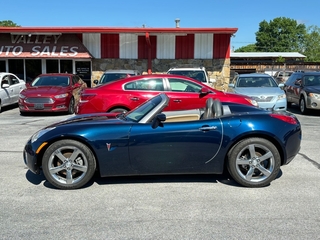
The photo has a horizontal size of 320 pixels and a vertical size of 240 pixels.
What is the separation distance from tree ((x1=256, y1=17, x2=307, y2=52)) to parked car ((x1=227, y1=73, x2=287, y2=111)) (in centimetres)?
8630

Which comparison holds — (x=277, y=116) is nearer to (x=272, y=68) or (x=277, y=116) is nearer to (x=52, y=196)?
(x=52, y=196)

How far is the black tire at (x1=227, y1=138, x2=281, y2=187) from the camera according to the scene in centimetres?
470

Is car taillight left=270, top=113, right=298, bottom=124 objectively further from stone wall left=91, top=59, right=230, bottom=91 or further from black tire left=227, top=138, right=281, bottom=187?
stone wall left=91, top=59, right=230, bottom=91

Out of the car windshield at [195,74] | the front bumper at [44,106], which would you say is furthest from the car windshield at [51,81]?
the car windshield at [195,74]

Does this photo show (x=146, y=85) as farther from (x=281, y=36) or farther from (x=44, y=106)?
(x=281, y=36)

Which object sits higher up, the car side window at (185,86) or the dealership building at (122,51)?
the dealership building at (122,51)

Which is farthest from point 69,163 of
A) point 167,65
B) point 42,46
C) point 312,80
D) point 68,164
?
point 42,46

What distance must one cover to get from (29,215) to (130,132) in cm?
156

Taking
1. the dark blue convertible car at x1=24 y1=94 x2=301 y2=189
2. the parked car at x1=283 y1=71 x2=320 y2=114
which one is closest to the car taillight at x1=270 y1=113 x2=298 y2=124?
the dark blue convertible car at x1=24 y1=94 x2=301 y2=189

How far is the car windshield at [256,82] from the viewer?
1246 centimetres

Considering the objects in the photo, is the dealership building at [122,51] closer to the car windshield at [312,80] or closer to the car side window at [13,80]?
the car side window at [13,80]

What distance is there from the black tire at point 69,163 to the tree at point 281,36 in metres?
95.6

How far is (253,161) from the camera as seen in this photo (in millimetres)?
4719

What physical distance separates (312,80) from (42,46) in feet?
44.4
